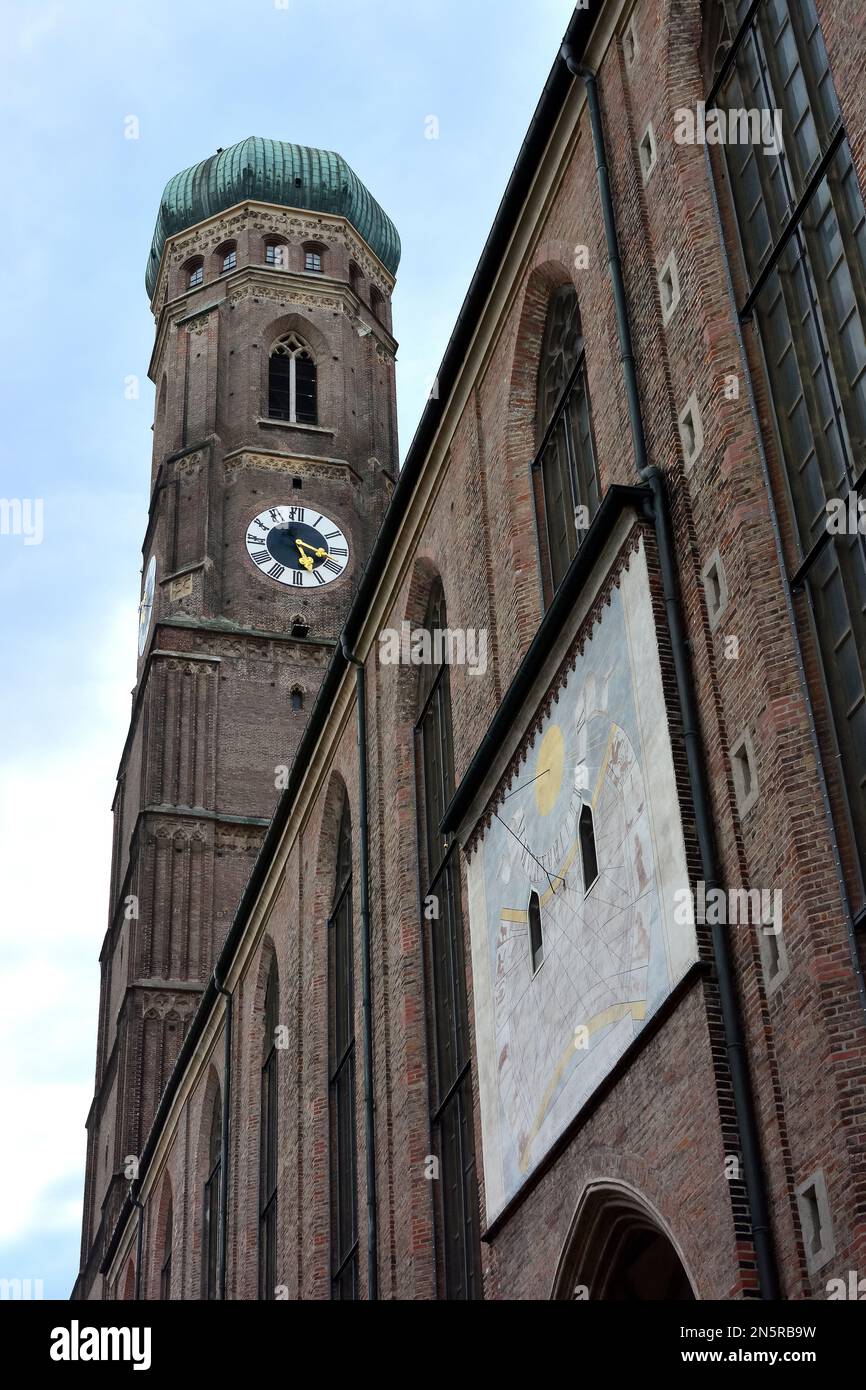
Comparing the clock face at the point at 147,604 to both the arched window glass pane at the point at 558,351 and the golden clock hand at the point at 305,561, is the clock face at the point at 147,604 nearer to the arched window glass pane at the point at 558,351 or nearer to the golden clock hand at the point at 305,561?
the golden clock hand at the point at 305,561

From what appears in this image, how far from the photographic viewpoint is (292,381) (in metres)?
57.8

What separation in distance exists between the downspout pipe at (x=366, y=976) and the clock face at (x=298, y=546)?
1033 inches

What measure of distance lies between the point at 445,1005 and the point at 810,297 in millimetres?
9884

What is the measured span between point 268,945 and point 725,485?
18328 mm

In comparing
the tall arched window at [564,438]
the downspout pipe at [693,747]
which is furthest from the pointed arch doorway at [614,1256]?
the tall arched window at [564,438]

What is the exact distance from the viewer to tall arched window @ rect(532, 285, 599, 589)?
19359 millimetres

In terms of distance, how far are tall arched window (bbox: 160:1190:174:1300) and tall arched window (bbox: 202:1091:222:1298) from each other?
3.42 meters

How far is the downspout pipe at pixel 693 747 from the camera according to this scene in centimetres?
1309

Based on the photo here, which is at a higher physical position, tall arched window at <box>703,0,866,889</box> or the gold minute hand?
the gold minute hand

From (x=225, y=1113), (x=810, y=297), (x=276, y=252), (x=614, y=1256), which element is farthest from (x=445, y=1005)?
(x=276, y=252)

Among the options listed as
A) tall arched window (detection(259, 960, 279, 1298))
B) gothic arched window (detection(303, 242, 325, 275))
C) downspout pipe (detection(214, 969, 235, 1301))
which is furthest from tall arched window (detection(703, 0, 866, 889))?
gothic arched window (detection(303, 242, 325, 275))

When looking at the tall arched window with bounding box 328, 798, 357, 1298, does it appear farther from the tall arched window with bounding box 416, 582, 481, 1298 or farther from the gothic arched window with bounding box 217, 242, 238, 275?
the gothic arched window with bounding box 217, 242, 238, 275

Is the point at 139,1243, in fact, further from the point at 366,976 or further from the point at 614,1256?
the point at 614,1256
